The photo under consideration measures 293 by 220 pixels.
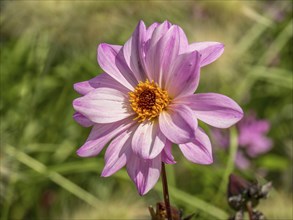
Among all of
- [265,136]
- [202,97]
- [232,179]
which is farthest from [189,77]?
[265,136]

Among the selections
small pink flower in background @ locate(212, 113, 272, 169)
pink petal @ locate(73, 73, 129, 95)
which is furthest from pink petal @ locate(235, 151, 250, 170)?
pink petal @ locate(73, 73, 129, 95)

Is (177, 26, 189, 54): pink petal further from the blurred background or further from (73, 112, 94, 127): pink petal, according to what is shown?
the blurred background

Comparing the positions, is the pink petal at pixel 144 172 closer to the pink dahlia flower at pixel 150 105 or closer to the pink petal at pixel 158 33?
the pink dahlia flower at pixel 150 105

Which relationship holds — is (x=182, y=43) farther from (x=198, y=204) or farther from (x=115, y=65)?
(x=198, y=204)

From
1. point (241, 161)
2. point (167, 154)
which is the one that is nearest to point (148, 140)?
point (167, 154)

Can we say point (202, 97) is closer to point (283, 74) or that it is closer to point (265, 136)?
point (283, 74)
